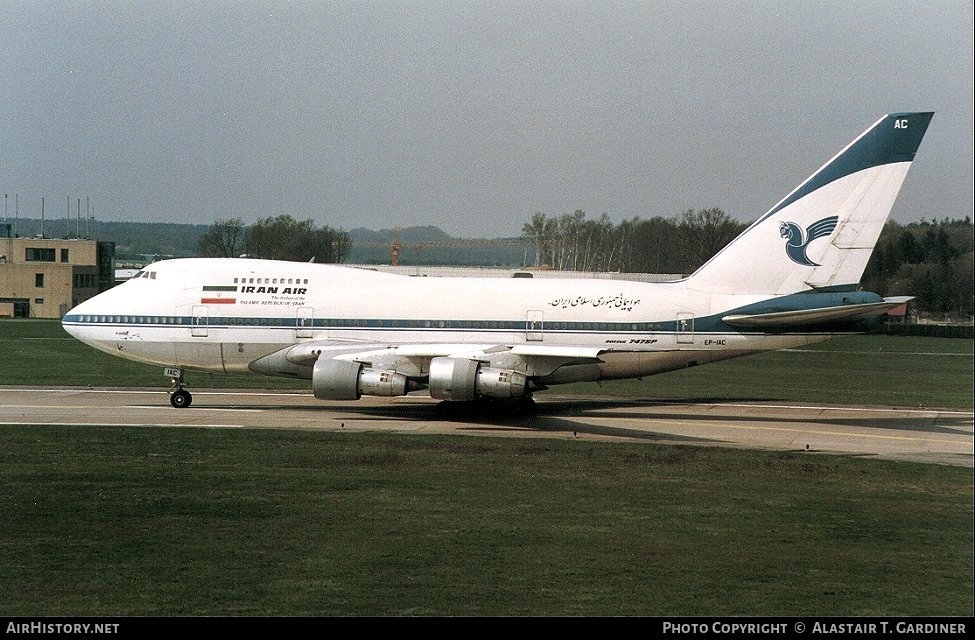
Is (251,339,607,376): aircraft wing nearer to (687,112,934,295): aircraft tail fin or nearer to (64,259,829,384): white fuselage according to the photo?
(64,259,829,384): white fuselage

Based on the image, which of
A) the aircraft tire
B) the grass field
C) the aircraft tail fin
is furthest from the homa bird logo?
the aircraft tire

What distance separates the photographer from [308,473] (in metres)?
19.8

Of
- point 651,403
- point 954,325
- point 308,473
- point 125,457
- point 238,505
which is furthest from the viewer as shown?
point 651,403

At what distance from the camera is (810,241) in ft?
98.3

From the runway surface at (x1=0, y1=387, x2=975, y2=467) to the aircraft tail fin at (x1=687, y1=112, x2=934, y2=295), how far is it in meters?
4.23

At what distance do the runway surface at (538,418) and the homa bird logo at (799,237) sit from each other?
5.03 metres

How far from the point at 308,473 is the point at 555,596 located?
902 centimetres

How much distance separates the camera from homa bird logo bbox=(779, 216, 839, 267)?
29.7 metres

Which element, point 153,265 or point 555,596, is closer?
point 555,596

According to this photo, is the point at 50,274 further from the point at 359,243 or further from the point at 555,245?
the point at 555,245

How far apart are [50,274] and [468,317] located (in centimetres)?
1396

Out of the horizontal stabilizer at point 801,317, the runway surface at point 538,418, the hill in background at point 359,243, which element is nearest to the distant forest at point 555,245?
the hill in background at point 359,243
